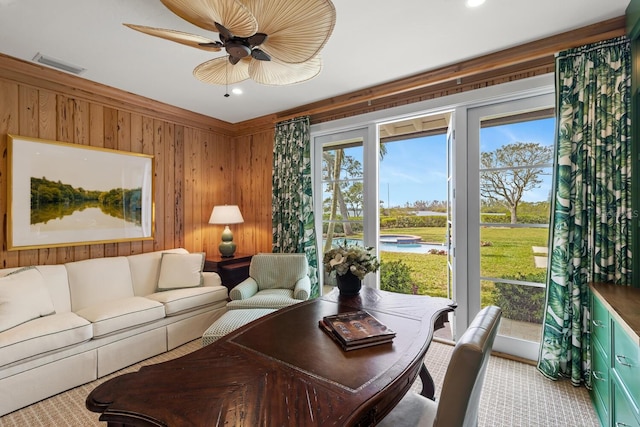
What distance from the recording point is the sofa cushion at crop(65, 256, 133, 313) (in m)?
2.88

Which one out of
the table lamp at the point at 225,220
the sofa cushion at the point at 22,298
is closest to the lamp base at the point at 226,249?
the table lamp at the point at 225,220

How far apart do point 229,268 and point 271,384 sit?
2810 millimetres

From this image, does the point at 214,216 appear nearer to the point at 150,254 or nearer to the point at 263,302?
the point at 150,254

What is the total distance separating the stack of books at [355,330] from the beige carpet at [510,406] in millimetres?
1079

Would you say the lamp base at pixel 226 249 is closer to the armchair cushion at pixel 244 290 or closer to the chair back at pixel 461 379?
the armchair cushion at pixel 244 290

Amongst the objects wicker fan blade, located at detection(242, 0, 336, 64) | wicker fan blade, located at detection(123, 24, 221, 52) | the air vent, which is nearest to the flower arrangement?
wicker fan blade, located at detection(242, 0, 336, 64)

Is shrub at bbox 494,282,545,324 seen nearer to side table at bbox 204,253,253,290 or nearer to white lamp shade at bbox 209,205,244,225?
side table at bbox 204,253,253,290

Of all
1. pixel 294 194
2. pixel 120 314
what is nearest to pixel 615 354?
pixel 294 194

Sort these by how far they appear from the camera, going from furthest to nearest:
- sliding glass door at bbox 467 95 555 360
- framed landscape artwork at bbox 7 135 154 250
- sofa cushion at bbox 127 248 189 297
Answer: sofa cushion at bbox 127 248 189 297
framed landscape artwork at bbox 7 135 154 250
sliding glass door at bbox 467 95 555 360

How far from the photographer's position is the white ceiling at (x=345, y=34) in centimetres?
196

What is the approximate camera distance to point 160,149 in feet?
12.5

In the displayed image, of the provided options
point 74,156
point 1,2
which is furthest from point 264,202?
point 1,2

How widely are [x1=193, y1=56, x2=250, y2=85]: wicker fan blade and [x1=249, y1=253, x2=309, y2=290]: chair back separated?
1.94 meters

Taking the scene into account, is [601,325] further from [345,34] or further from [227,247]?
[227,247]
